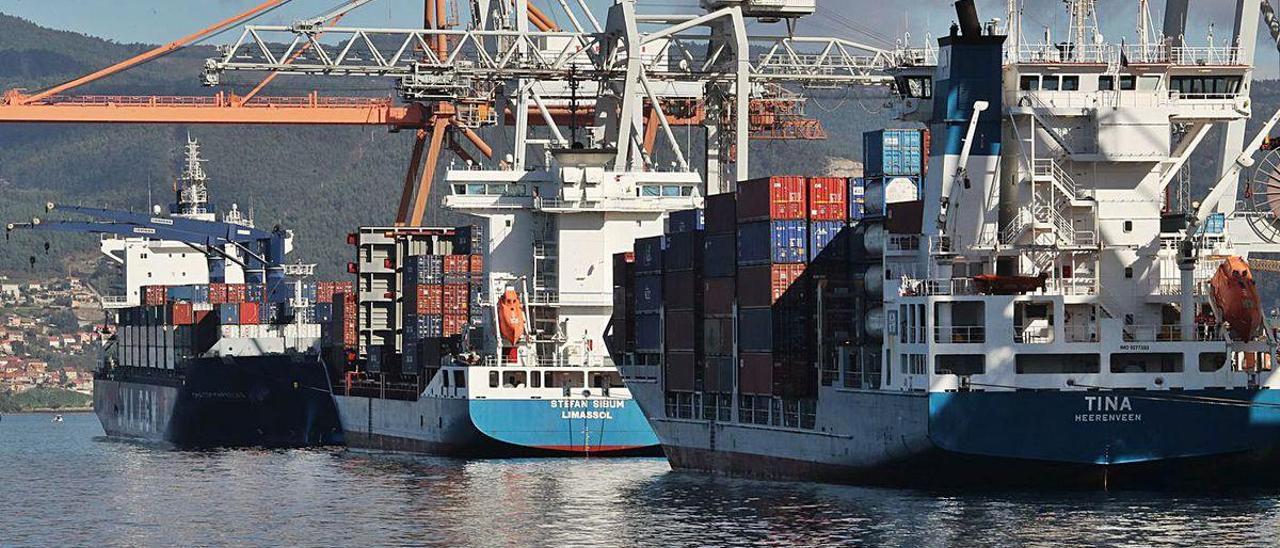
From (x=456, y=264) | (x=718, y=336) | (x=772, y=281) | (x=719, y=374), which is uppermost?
(x=456, y=264)

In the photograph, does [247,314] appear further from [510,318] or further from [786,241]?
[786,241]

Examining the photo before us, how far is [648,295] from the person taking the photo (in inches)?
2295

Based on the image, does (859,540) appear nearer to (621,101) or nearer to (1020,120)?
(1020,120)

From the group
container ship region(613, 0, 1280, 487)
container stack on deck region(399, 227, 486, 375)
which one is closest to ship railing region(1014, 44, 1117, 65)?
container ship region(613, 0, 1280, 487)

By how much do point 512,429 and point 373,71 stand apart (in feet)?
41.6

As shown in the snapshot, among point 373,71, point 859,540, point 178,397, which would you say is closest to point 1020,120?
point 859,540

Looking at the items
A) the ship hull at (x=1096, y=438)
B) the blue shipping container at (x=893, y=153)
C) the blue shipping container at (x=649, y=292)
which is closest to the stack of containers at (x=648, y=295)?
the blue shipping container at (x=649, y=292)

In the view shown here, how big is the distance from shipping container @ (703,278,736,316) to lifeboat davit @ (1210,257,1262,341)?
11.5 metres

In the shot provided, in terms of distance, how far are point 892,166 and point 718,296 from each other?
18.9ft

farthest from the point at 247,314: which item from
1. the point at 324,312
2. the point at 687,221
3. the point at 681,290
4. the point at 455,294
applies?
the point at 681,290

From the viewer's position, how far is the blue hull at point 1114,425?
44.3 metres

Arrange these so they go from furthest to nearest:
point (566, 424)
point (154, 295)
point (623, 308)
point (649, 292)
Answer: point (154, 295)
point (566, 424)
point (623, 308)
point (649, 292)

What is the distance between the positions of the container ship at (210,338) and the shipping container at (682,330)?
25.7 meters

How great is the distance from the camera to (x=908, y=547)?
39.0 m
